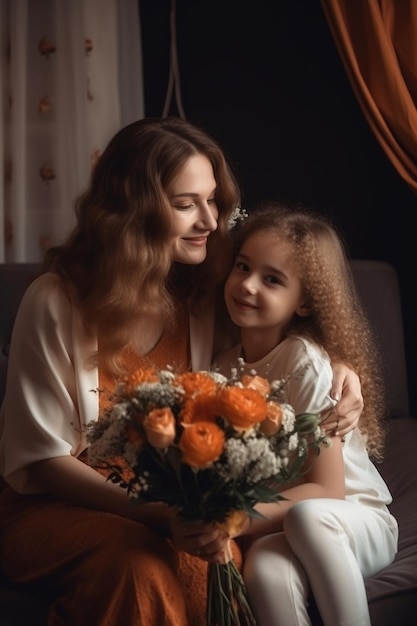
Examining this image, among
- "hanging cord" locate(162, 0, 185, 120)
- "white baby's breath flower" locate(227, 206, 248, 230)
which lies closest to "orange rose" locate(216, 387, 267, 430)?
"white baby's breath flower" locate(227, 206, 248, 230)

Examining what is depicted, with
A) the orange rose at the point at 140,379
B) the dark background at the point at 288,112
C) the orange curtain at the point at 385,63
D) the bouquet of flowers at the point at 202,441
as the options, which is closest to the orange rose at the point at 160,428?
the bouquet of flowers at the point at 202,441

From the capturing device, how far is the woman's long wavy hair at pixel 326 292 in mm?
2172

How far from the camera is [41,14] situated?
3137 mm

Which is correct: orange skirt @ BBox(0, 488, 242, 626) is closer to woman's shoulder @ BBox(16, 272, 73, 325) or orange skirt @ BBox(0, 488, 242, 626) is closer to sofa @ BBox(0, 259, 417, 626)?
sofa @ BBox(0, 259, 417, 626)

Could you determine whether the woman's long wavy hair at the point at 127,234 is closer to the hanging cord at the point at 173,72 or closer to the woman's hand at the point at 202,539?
the woman's hand at the point at 202,539

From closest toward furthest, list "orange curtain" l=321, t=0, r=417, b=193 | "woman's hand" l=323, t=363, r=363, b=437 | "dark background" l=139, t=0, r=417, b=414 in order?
1. "woman's hand" l=323, t=363, r=363, b=437
2. "orange curtain" l=321, t=0, r=417, b=193
3. "dark background" l=139, t=0, r=417, b=414

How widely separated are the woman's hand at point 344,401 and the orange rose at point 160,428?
48cm

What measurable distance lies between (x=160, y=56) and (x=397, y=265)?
3.47 feet

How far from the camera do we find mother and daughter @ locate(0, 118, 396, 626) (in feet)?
6.23

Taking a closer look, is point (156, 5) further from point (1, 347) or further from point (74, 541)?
point (74, 541)

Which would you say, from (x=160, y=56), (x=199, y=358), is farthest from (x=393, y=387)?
(x=160, y=56)

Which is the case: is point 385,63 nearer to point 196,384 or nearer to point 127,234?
point 127,234

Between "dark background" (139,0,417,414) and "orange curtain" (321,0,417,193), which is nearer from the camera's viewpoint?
"orange curtain" (321,0,417,193)

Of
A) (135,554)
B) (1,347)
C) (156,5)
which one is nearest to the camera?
(135,554)
